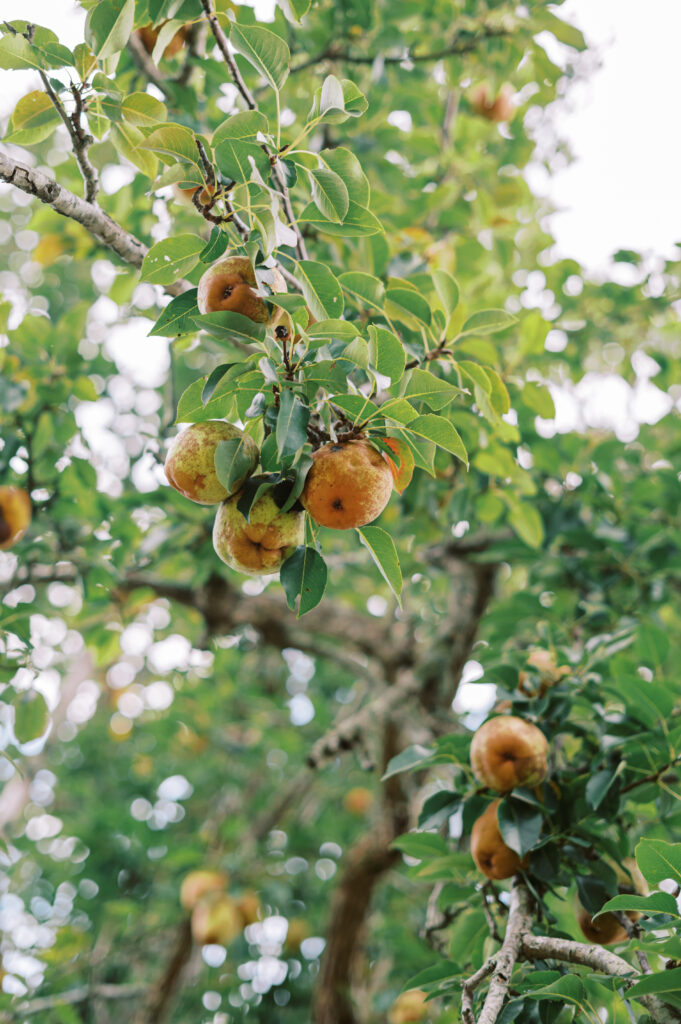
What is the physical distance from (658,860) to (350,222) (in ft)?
3.44

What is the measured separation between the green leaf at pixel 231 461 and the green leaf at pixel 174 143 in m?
0.42

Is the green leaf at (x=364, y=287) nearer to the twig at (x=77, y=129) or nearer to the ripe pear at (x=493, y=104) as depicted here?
the twig at (x=77, y=129)

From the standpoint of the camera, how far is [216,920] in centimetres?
331

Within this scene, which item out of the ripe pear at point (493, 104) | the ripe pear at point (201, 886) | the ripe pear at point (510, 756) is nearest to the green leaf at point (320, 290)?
the ripe pear at point (510, 756)

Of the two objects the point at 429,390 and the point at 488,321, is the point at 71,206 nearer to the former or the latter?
the point at 429,390

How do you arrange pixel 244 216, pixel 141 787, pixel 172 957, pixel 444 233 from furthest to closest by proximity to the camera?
pixel 141 787, pixel 172 957, pixel 444 233, pixel 244 216

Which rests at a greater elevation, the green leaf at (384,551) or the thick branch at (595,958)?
the green leaf at (384,551)

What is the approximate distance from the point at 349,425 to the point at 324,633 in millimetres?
2219

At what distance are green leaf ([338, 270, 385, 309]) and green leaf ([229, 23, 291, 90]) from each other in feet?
1.03

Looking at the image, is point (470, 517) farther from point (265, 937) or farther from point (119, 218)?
point (265, 937)

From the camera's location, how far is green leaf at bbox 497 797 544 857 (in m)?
1.23

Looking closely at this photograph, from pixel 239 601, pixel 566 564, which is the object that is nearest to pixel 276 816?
pixel 239 601

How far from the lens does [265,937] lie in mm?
4223

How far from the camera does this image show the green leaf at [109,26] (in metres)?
1.02
